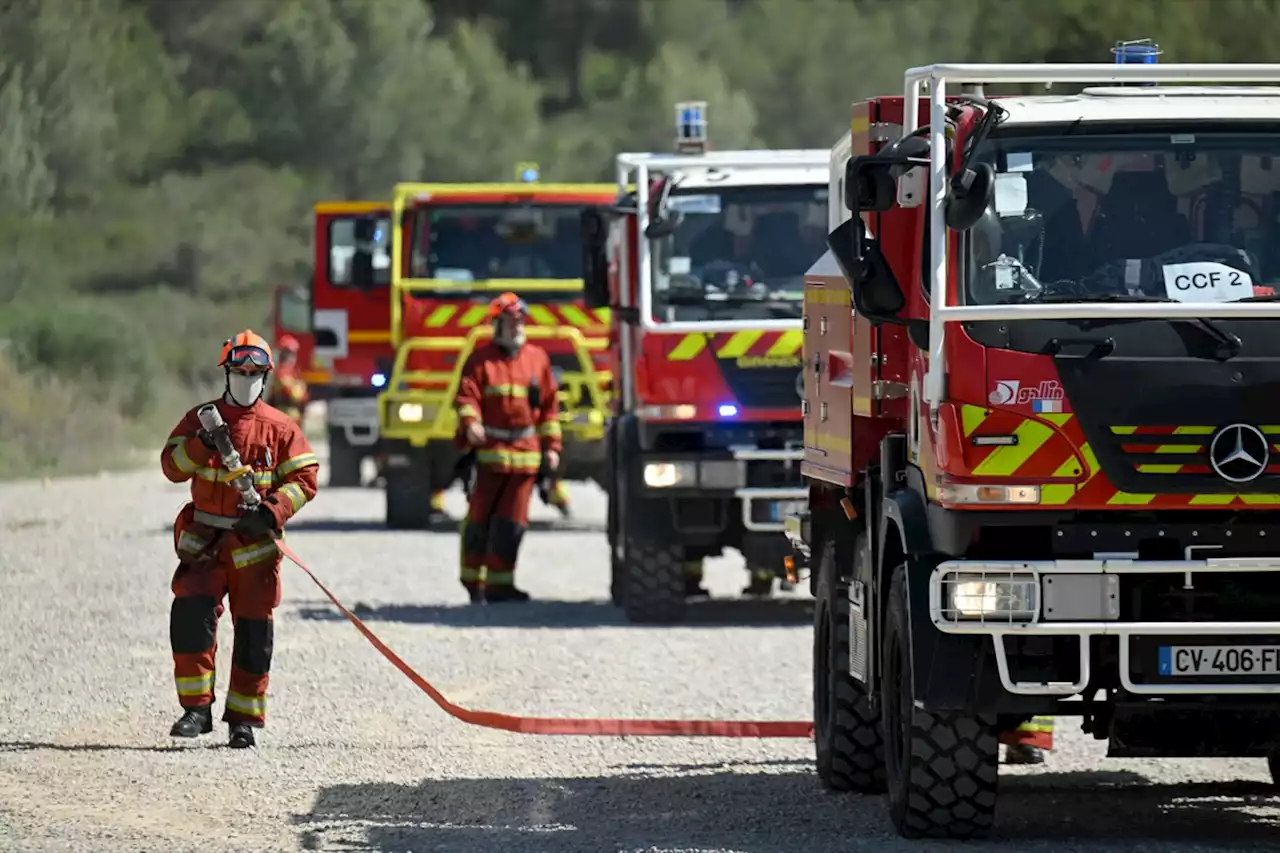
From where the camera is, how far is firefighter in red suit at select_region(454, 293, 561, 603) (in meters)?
15.9

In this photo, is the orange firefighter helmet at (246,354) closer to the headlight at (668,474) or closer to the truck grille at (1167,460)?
the truck grille at (1167,460)

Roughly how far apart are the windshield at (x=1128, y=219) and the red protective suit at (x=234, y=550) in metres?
3.30

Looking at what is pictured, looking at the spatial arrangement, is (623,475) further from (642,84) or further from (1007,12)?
(642,84)

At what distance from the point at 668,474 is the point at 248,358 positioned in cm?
514

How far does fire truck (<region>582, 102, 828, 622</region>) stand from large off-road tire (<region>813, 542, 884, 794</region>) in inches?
208

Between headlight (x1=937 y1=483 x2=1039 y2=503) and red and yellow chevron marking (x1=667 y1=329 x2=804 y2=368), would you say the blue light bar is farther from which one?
red and yellow chevron marking (x1=667 y1=329 x2=804 y2=368)

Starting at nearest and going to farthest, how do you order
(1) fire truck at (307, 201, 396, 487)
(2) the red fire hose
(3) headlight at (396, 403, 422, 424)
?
(2) the red fire hose, (3) headlight at (396, 403, 422, 424), (1) fire truck at (307, 201, 396, 487)

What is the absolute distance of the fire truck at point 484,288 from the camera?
819 inches

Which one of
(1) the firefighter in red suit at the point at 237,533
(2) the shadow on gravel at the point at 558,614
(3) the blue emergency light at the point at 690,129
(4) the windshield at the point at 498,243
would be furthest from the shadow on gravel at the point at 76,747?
(4) the windshield at the point at 498,243

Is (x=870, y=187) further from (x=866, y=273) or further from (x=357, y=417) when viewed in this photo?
(x=357, y=417)

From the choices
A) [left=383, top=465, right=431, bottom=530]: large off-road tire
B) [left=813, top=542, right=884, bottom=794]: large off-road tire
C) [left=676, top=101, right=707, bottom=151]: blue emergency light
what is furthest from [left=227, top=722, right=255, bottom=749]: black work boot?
[left=383, top=465, right=431, bottom=530]: large off-road tire

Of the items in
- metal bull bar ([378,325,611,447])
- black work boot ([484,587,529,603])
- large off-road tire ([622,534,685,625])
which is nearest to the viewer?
large off-road tire ([622,534,685,625])

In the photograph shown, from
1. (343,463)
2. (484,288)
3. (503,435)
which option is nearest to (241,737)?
(503,435)

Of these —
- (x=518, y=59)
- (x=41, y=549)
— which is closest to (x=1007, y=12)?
(x=41, y=549)
